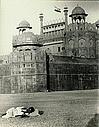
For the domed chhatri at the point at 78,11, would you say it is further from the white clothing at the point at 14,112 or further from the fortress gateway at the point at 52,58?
the white clothing at the point at 14,112

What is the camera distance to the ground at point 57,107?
7.84ft

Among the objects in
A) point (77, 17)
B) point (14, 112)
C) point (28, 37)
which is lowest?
point (14, 112)

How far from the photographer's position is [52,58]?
2.51m

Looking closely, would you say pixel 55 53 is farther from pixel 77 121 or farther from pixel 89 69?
pixel 77 121

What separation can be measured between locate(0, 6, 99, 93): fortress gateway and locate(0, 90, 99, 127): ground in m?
0.05

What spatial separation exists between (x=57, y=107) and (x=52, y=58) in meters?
0.35

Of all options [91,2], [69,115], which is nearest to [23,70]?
[69,115]

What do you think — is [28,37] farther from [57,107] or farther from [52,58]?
[57,107]

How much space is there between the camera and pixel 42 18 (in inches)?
98.3

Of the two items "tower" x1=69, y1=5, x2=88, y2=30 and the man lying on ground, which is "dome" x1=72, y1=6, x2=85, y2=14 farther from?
the man lying on ground

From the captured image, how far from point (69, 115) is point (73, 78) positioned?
260 millimetres

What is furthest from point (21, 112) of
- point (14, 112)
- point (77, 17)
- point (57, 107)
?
point (77, 17)

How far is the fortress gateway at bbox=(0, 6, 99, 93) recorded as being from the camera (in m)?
2.47

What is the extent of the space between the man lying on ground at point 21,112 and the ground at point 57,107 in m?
0.03
